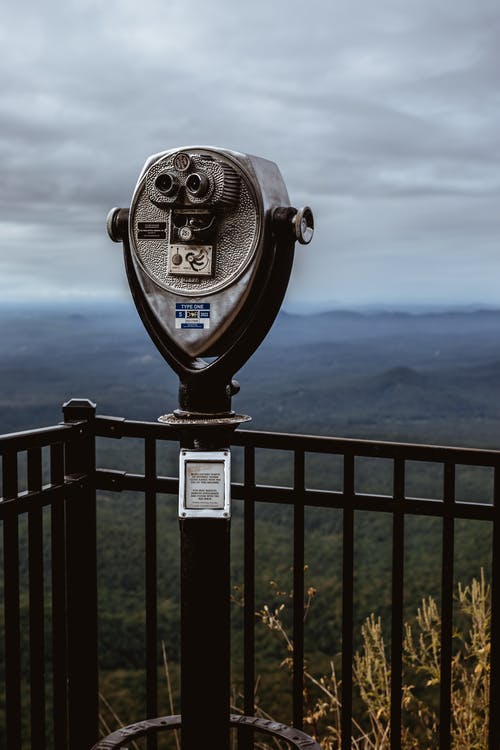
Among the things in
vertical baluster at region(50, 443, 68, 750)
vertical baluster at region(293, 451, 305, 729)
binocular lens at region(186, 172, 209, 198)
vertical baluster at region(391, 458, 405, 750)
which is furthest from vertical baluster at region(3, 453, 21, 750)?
vertical baluster at region(391, 458, 405, 750)

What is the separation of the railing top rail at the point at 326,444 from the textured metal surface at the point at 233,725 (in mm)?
744

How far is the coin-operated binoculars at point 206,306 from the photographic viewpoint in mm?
1926

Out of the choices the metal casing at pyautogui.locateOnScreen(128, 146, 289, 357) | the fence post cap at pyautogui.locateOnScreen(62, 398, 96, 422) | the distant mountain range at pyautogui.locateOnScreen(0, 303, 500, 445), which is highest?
the metal casing at pyautogui.locateOnScreen(128, 146, 289, 357)

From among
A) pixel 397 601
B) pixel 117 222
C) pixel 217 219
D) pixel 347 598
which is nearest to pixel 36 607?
pixel 347 598

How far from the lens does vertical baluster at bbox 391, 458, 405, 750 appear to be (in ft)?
7.82

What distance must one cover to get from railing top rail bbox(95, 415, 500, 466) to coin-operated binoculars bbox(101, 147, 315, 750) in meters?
0.29

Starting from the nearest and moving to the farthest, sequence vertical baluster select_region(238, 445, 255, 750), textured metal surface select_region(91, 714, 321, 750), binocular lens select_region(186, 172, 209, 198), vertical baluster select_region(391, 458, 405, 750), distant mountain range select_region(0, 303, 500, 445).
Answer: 1. binocular lens select_region(186, 172, 209, 198)
2. textured metal surface select_region(91, 714, 321, 750)
3. vertical baluster select_region(391, 458, 405, 750)
4. vertical baluster select_region(238, 445, 255, 750)
5. distant mountain range select_region(0, 303, 500, 445)

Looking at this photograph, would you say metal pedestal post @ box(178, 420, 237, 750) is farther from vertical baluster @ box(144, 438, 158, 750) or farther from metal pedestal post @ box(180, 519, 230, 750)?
vertical baluster @ box(144, 438, 158, 750)

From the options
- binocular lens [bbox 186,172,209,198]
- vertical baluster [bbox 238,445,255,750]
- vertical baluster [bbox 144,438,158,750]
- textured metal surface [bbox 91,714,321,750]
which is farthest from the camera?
vertical baluster [bbox 144,438,158,750]

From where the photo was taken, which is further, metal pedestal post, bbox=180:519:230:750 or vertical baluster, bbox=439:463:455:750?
vertical baluster, bbox=439:463:455:750

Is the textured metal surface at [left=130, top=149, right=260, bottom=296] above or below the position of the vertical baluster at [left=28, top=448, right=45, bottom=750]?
above

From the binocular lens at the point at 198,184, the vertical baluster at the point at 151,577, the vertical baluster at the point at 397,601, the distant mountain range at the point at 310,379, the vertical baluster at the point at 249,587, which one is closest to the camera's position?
the binocular lens at the point at 198,184

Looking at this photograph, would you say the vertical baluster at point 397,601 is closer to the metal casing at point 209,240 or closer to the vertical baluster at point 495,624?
the vertical baluster at point 495,624

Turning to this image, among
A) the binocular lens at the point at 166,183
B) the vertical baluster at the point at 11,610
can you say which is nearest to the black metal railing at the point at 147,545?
the vertical baluster at the point at 11,610
